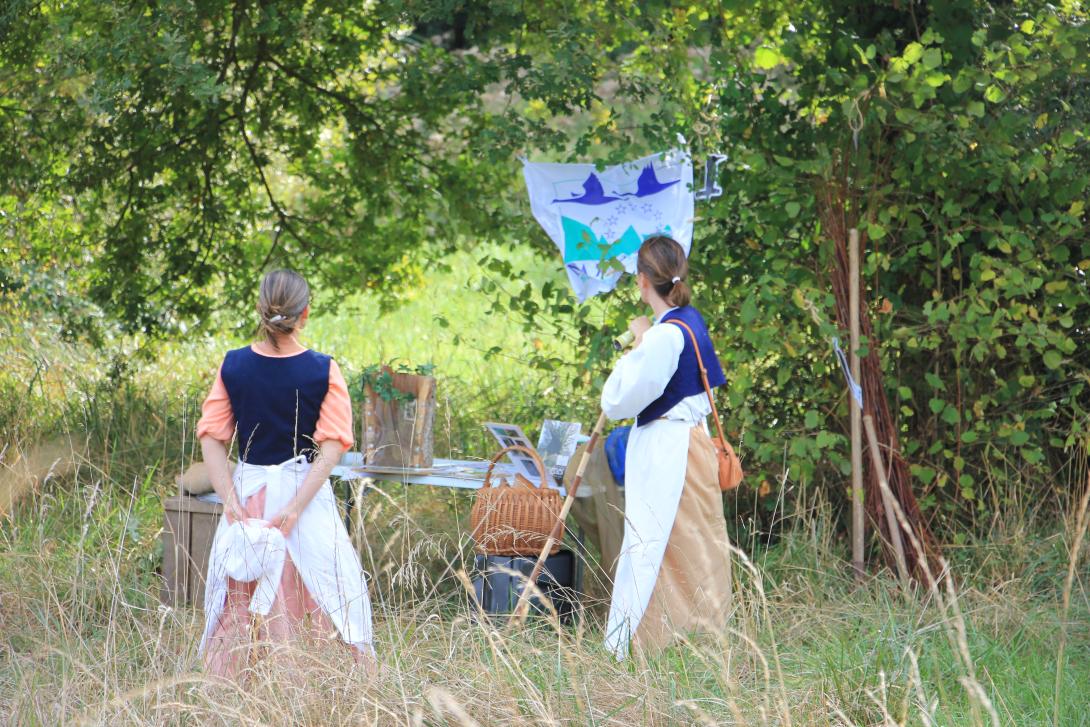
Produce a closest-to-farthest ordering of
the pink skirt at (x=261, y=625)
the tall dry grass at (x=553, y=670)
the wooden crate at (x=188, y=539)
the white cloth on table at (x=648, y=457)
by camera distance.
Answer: the tall dry grass at (x=553, y=670) < the pink skirt at (x=261, y=625) < the white cloth on table at (x=648, y=457) < the wooden crate at (x=188, y=539)

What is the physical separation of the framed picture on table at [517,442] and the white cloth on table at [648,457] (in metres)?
0.52

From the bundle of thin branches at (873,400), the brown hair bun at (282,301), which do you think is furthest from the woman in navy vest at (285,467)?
the bundle of thin branches at (873,400)

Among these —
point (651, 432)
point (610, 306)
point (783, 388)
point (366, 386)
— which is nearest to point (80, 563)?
point (366, 386)

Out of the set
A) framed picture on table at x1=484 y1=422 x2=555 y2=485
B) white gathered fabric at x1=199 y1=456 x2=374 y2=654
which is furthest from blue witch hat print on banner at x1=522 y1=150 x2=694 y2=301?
Answer: white gathered fabric at x1=199 y1=456 x2=374 y2=654

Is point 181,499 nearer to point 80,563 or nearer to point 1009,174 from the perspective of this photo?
point 80,563

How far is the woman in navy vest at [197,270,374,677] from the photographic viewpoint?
12.7 ft

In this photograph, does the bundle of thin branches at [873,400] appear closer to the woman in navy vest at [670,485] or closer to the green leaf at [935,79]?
the green leaf at [935,79]

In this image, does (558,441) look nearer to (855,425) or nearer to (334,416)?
(855,425)

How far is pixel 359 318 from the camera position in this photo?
493 inches

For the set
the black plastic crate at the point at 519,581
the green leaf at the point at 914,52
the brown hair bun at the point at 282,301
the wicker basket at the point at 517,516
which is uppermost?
the green leaf at the point at 914,52

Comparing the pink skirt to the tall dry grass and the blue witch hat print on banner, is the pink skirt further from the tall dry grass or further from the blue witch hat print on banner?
the blue witch hat print on banner

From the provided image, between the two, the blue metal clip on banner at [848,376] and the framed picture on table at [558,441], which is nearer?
the blue metal clip on banner at [848,376]

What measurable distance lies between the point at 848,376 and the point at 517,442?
137 centimetres

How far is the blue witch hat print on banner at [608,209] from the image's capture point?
5.60 m
